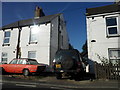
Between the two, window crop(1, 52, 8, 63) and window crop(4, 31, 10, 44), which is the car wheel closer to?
window crop(1, 52, 8, 63)

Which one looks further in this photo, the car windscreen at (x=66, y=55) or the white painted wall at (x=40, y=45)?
the white painted wall at (x=40, y=45)

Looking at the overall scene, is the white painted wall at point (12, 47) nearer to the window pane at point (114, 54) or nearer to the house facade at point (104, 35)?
the house facade at point (104, 35)

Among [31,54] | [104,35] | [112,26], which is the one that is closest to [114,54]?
[104,35]

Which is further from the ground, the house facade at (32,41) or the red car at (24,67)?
the house facade at (32,41)

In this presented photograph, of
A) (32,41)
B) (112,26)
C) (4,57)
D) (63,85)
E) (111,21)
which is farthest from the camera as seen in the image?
(4,57)

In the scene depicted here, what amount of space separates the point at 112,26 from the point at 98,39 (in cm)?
174

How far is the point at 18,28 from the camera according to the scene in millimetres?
16156

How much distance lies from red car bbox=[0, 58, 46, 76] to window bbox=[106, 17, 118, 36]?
7.11m

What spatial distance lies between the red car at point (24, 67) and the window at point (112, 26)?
711cm

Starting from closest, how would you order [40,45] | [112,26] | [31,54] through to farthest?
[112,26] < [40,45] < [31,54]

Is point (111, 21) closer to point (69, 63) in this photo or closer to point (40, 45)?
point (69, 63)

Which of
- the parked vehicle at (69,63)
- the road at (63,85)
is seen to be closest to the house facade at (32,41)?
the parked vehicle at (69,63)

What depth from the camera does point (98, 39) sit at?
11.3 meters

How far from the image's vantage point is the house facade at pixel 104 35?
1069 cm
